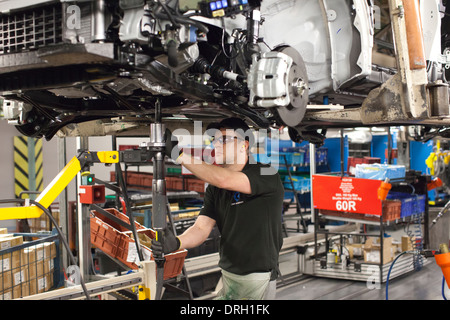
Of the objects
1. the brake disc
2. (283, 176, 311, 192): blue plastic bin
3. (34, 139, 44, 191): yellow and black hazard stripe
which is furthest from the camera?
(34, 139, 44, 191): yellow and black hazard stripe

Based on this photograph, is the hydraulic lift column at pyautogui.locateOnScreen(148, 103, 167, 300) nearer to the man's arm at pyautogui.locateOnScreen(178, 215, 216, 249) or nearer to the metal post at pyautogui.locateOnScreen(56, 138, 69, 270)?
the man's arm at pyautogui.locateOnScreen(178, 215, 216, 249)

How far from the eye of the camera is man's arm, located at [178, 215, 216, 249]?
3.06 meters

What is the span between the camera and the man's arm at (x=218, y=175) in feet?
8.33

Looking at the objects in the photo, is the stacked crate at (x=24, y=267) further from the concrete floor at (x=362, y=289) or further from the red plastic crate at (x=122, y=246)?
the concrete floor at (x=362, y=289)

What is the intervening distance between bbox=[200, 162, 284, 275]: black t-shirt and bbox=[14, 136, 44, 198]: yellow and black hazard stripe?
8.32 m

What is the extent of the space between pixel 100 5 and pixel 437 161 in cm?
665

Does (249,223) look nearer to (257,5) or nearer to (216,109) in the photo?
(216,109)

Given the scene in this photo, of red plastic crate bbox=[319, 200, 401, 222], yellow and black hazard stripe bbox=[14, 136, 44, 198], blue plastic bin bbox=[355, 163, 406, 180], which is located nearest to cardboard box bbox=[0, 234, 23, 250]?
red plastic crate bbox=[319, 200, 401, 222]

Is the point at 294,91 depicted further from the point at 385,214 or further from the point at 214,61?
the point at 385,214

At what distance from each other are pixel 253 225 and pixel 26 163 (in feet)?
28.2

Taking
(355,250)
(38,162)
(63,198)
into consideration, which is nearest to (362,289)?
(355,250)

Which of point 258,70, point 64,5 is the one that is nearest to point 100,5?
point 64,5

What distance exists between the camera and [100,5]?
75.7 inches

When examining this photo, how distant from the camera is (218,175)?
2.67m
